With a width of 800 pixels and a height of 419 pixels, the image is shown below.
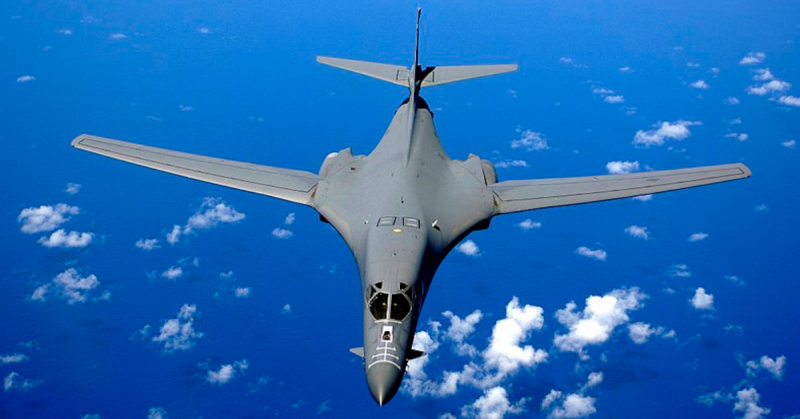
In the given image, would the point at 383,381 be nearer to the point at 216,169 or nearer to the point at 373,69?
the point at 216,169

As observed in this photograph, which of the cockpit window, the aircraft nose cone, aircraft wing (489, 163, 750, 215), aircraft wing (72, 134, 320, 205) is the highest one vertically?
aircraft wing (72, 134, 320, 205)

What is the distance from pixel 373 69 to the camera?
40.0m

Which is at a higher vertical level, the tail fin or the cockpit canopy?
the tail fin

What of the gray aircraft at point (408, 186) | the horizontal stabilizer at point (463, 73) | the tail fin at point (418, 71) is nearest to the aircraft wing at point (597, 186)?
the gray aircraft at point (408, 186)

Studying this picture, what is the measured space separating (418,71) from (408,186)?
9.61 meters

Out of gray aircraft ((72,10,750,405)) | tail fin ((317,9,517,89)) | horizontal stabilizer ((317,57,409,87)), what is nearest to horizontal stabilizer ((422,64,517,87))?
tail fin ((317,9,517,89))

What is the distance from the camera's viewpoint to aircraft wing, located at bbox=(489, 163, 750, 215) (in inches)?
1302

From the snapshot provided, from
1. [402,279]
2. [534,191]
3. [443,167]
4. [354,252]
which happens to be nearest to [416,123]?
[443,167]

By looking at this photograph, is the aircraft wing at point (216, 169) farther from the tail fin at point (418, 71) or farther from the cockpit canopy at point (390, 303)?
the cockpit canopy at point (390, 303)

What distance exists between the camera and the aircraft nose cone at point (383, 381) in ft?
77.6

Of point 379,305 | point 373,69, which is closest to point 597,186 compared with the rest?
point 373,69

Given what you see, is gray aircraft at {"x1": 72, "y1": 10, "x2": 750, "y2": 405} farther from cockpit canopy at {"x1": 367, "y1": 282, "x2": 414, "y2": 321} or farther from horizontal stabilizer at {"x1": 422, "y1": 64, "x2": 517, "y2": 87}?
cockpit canopy at {"x1": 367, "y1": 282, "x2": 414, "y2": 321}

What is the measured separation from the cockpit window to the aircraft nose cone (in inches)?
66.0

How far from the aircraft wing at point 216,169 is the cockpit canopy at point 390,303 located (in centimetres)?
937
